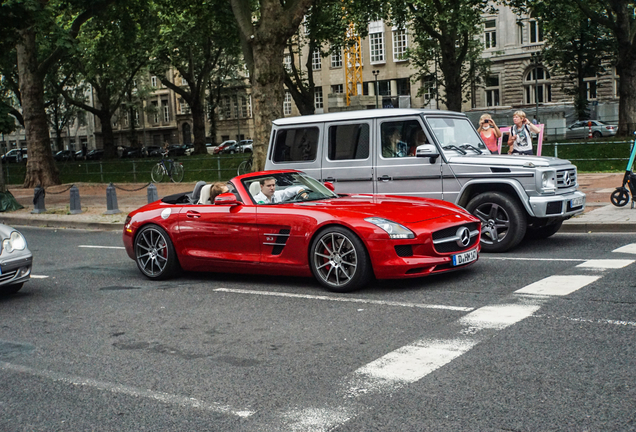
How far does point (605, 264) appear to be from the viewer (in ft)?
28.2

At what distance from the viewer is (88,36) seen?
43.5 m

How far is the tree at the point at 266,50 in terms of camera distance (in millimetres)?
20031

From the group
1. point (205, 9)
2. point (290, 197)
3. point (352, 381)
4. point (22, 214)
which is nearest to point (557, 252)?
point (290, 197)

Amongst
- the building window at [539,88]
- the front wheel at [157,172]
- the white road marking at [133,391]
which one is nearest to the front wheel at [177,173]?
the front wheel at [157,172]

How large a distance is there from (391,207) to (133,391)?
4072 mm

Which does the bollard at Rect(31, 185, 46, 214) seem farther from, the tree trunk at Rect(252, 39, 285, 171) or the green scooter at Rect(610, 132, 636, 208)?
the green scooter at Rect(610, 132, 636, 208)

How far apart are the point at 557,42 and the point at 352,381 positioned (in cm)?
4971

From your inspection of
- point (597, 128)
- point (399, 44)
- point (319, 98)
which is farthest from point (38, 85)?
point (319, 98)

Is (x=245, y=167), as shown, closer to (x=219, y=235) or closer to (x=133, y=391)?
(x=219, y=235)

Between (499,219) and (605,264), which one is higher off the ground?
(499,219)

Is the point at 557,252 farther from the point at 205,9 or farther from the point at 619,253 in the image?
the point at 205,9

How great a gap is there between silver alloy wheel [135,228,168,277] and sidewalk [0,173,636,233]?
22.1 ft

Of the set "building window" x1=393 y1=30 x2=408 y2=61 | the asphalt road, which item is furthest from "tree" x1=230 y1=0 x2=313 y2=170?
"building window" x1=393 y1=30 x2=408 y2=61

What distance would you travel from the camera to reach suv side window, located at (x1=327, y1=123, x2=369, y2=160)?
36.6 ft
